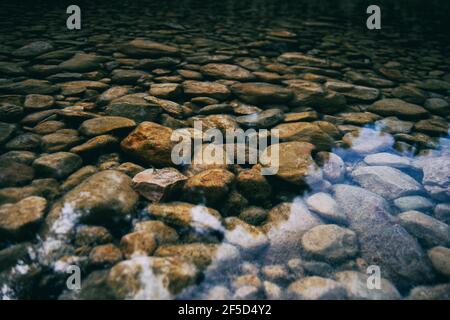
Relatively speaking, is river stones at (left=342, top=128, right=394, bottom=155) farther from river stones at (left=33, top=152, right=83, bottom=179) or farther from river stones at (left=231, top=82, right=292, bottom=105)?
river stones at (left=33, top=152, right=83, bottom=179)

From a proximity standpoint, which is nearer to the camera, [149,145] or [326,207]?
[326,207]

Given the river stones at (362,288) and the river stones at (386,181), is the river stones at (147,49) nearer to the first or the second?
the river stones at (386,181)

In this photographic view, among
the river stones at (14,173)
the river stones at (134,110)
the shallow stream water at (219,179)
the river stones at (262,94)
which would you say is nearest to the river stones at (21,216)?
the shallow stream water at (219,179)

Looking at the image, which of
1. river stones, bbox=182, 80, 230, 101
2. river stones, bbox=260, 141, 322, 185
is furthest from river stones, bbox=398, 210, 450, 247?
river stones, bbox=182, 80, 230, 101

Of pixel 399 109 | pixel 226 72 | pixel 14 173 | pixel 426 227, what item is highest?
pixel 226 72

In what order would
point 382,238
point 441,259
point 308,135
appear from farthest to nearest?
1. point 308,135
2. point 382,238
3. point 441,259

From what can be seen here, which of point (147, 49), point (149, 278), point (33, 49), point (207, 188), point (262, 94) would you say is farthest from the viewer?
point (147, 49)

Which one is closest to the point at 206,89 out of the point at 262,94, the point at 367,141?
the point at 262,94

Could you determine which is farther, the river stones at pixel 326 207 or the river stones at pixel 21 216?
the river stones at pixel 326 207

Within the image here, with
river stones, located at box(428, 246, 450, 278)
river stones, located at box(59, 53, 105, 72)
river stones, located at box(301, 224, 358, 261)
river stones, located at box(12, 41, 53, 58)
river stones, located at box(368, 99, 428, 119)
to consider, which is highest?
river stones, located at box(12, 41, 53, 58)

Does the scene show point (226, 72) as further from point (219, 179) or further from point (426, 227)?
point (426, 227)

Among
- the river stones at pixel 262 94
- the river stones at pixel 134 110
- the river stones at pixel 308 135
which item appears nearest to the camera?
the river stones at pixel 308 135

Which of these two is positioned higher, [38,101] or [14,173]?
[38,101]
